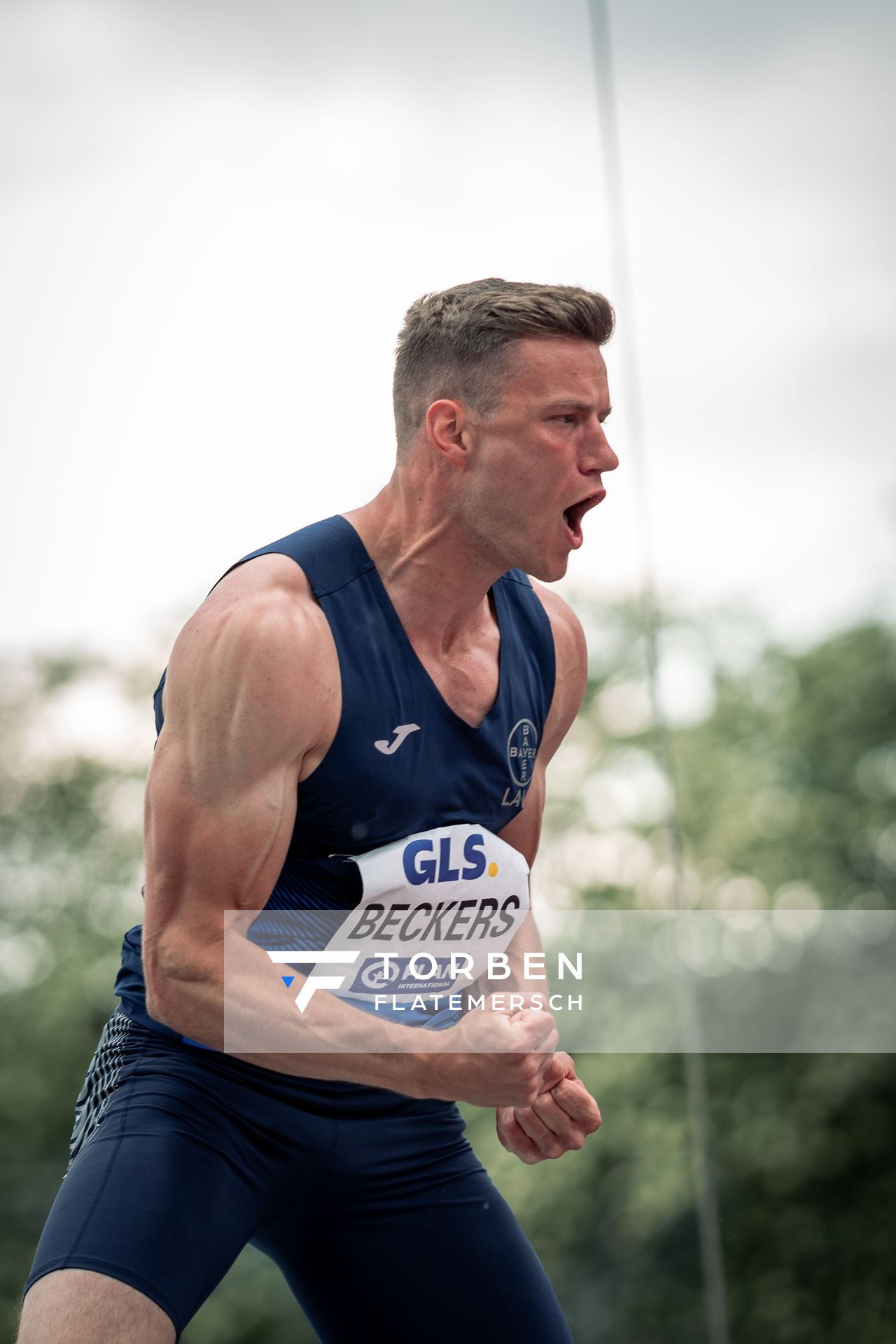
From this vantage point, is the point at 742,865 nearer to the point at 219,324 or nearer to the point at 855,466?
the point at 855,466

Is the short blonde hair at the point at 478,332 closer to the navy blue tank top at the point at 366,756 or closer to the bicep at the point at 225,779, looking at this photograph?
the navy blue tank top at the point at 366,756

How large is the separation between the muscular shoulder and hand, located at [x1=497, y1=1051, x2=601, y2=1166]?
349mm

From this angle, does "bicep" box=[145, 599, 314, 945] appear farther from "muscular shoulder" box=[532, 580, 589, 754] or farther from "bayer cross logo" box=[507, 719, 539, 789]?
→ "muscular shoulder" box=[532, 580, 589, 754]

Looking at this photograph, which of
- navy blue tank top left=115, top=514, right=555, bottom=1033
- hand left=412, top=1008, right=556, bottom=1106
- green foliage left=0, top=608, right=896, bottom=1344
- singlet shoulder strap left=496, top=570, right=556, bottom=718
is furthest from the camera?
green foliage left=0, top=608, right=896, bottom=1344

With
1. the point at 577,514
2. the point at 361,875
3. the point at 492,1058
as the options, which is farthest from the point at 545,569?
the point at 492,1058

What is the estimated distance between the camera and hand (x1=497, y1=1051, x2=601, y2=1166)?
114cm

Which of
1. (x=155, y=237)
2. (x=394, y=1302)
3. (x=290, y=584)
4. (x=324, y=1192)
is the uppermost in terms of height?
(x=155, y=237)

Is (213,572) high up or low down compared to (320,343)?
down

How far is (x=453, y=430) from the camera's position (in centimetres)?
118

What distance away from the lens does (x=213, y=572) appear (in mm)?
3930

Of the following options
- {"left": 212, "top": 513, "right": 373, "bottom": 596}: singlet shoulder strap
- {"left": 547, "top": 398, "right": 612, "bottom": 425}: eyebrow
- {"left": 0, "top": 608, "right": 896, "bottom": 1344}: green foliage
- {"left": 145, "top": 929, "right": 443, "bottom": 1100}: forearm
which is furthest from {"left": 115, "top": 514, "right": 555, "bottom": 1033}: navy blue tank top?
{"left": 0, "top": 608, "right": 896, "bottom": 1344}: green foliage

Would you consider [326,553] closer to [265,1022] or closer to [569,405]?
[569,405]

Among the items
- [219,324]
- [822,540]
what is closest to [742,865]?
[822,540]

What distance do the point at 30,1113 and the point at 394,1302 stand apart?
344 cm
